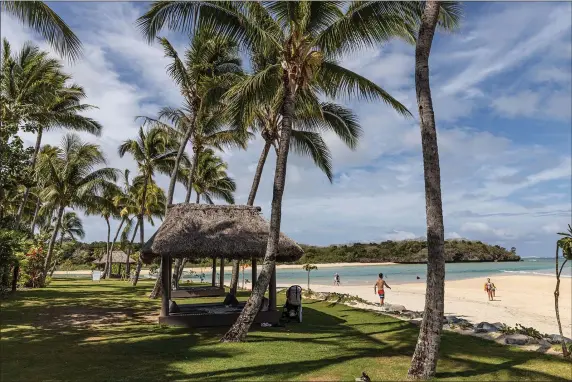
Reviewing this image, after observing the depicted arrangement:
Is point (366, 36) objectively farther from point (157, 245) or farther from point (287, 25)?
point (157, 245)

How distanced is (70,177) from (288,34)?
55.2ft

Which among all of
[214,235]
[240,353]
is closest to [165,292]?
[214,235]

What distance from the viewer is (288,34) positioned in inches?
367

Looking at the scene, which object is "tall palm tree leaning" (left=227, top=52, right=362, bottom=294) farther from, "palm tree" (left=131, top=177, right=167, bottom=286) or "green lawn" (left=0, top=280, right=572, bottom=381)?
"palm tree" (left=131, top=177, right=167, bottom=286)

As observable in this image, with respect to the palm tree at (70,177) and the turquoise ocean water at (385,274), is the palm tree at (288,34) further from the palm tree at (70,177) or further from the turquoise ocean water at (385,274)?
the turquoise ocean water at (385,274)

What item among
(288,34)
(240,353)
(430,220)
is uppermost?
(288,34)

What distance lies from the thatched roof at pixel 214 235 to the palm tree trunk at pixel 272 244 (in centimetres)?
197

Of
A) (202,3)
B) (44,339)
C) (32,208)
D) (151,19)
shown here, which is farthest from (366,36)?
(32,208)

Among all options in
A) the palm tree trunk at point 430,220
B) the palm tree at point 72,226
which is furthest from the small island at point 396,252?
the palm tree trunk at point 430,220

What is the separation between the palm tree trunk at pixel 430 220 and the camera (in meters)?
5.84

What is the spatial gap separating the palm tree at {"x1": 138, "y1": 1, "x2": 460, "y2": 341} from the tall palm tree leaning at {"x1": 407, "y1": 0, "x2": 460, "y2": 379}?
2.51 m

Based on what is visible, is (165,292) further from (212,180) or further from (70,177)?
(212,180)

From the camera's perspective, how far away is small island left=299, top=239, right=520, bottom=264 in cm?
8438

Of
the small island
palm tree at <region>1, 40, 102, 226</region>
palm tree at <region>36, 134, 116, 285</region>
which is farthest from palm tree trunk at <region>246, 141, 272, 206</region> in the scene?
the small island
